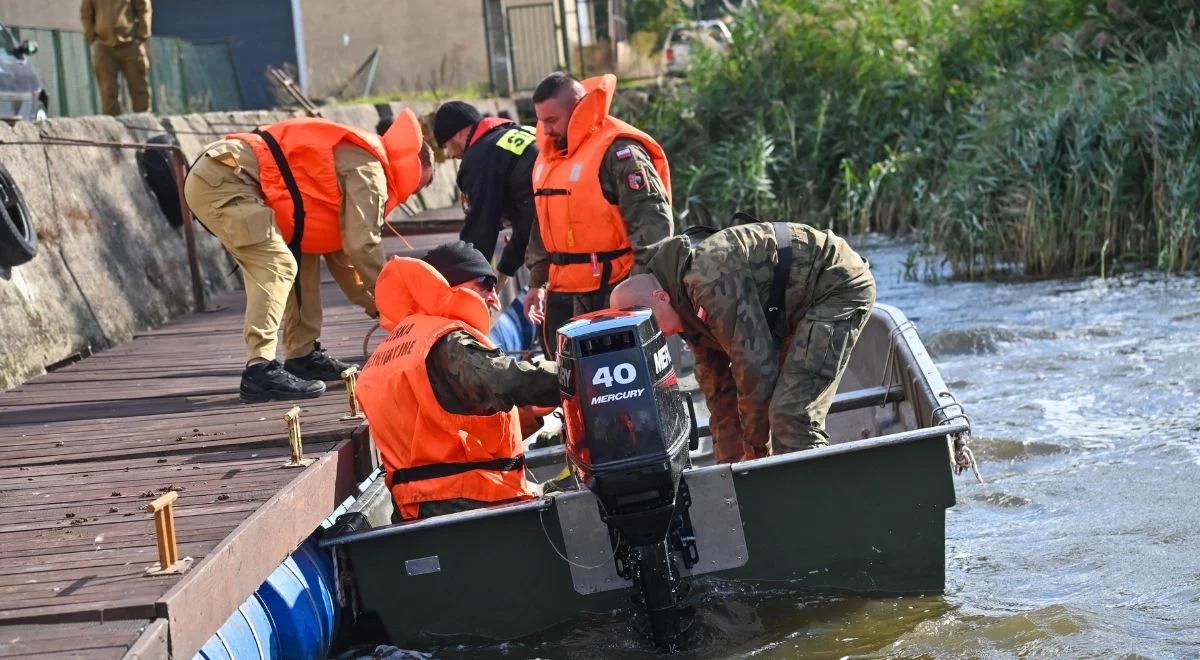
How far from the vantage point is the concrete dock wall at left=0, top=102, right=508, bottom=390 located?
771cm

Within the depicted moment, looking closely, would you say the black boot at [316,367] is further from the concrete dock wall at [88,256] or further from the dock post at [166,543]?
the dock post at [166,543]

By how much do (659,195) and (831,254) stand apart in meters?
0.99

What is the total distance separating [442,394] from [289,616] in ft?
2.80

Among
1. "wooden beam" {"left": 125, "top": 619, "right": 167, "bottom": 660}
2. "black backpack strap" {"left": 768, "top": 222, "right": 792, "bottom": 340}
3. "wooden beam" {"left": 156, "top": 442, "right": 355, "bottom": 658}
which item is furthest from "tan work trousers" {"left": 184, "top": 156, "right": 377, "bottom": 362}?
"wooden beam" {"left": 125, "top": 619, "right": 167, "bottom": 660}

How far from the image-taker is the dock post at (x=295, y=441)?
4859 mm

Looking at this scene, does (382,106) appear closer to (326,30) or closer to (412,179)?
(326,30)

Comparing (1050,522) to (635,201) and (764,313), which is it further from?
(635,201)

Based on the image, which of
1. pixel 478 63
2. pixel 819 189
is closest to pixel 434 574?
pixel 819 189

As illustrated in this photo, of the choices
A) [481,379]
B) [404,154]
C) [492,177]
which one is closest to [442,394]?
[481,379]

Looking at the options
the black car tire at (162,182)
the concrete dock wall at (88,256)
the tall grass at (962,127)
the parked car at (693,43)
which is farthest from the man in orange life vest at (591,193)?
the parked car at (693,43)

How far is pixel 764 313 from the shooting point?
5.11 m

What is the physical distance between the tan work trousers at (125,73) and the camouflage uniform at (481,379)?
993 centimetres

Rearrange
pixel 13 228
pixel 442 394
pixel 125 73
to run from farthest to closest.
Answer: pixel 125 73 < pixel 13 228 < pixel 442 394

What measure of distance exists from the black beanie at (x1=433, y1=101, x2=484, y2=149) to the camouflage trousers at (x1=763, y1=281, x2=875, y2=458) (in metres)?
2.53
